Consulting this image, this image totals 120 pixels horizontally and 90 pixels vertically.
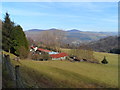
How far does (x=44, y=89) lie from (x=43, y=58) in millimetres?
21194

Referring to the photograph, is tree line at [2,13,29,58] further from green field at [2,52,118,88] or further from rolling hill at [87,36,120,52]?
rolling hill at [87,36,120,52]

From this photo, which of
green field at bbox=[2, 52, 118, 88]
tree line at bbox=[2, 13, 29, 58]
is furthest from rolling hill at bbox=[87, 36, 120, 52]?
green field at bbox=[2, 52, 118, 88]

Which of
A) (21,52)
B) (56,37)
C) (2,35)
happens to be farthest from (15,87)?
(56,37)

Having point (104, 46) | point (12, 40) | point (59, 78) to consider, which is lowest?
point (59, 78)

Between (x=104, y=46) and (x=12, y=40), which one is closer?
(x=12, y=40)

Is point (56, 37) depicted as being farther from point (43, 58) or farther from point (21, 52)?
point (21, 52)

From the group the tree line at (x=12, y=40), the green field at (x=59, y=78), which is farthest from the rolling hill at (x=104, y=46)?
the green field at (x=59, y=78)

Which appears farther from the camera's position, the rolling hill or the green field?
the rolling hill

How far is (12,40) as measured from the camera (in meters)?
26.5

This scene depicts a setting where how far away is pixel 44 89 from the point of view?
10211mm

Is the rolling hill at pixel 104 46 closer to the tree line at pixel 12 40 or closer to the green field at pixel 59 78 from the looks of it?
the tree line at pixel 12 40

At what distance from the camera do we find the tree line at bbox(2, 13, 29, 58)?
1022 inches

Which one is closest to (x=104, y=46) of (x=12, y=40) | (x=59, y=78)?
(x=12, y=40)

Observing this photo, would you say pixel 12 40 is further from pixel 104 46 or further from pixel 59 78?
pixel 104 46
